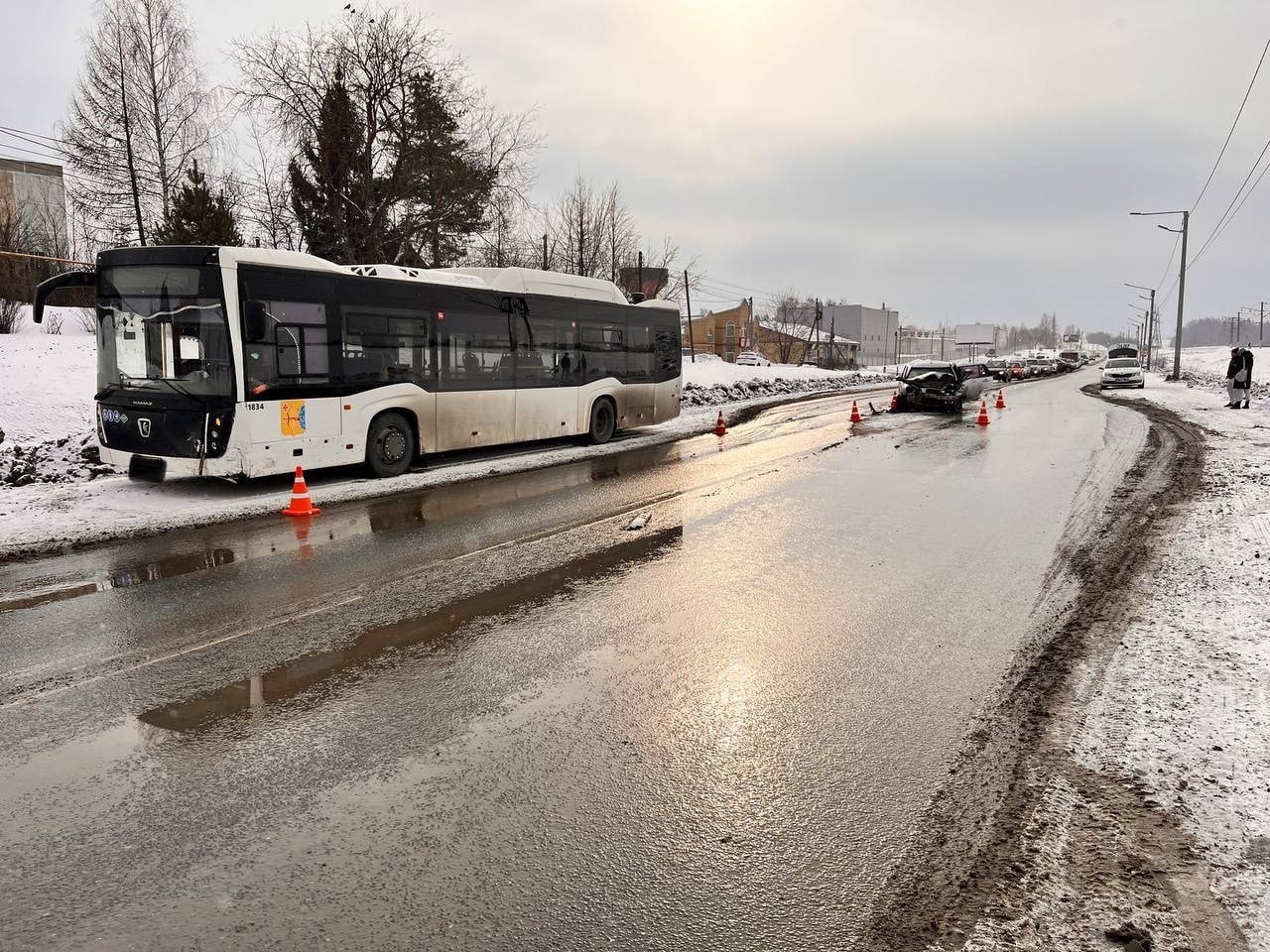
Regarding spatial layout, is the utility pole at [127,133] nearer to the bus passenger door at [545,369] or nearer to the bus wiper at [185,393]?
the bus passenger door at [545,369]

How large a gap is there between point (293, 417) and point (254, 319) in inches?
56.9

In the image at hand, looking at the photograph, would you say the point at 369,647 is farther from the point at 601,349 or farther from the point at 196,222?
the point at 196,222

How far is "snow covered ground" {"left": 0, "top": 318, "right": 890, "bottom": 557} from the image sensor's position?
30.6ft

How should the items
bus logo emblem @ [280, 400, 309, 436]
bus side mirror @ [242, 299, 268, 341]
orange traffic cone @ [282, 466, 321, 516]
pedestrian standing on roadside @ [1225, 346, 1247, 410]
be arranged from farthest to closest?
pedestrian standing on roadside @ [1225, 346, 1247, 410] → bus logo emblem @ [280, 400, 309, 436] → bus side mirror @ [242, 299, 268, 341] → orange traffic cone @ [282, 466, 321, 516]

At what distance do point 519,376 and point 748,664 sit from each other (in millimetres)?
11042

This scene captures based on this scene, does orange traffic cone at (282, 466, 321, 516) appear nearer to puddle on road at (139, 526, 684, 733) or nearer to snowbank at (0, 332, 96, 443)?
puddle on road at (139, 526, 684, 733)

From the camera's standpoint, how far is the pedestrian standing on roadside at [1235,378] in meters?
23.5

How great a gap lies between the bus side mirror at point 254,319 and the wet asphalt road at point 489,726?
325 cm

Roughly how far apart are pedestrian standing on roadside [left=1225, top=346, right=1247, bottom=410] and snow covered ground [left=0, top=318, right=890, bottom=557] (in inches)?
636

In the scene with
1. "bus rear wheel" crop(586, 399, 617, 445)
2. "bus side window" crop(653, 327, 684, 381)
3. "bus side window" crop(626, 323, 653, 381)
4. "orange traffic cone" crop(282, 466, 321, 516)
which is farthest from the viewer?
"bus side window" crop(653, 327, 684, 381)

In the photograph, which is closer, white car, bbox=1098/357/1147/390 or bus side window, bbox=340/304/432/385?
bus side window, bbox=340/304/432/385

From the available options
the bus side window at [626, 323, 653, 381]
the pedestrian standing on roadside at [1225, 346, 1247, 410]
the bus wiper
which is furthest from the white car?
the bus wiper

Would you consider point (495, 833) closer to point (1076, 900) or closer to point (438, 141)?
point (1076, 900)

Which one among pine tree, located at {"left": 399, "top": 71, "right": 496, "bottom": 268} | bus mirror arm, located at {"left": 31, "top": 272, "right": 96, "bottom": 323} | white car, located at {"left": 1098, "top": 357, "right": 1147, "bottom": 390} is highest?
pine tree, located at {"left": 399, "top": 71, "right": 496, "bottom": 268}
